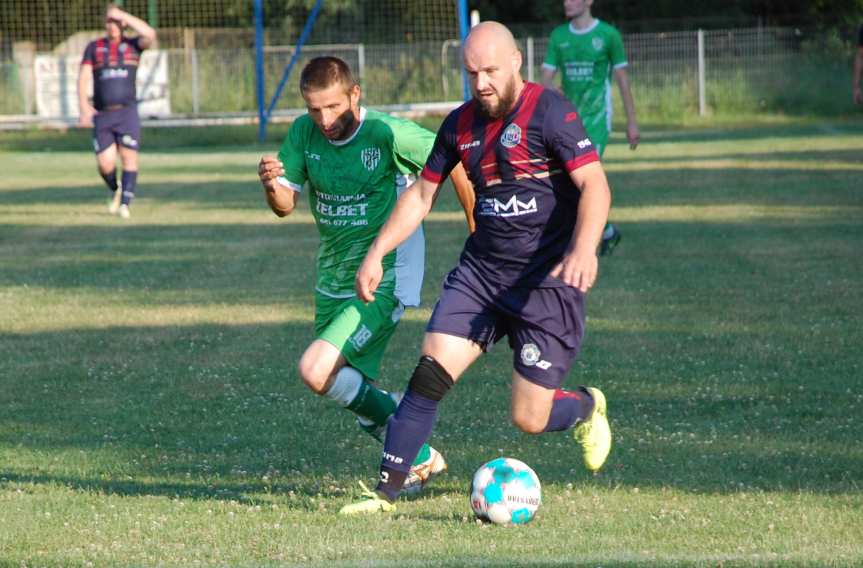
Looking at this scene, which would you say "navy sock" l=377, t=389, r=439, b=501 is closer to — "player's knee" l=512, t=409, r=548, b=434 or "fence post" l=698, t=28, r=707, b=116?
"player's knee" l=512, t=409, r=548, b=434

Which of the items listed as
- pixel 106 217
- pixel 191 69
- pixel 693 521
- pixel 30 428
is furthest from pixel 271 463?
pixel 191 69

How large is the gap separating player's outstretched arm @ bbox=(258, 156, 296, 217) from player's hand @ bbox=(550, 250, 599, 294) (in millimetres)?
1454

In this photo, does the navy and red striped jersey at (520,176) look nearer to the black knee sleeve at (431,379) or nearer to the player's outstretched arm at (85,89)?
the black knee sleeve at (431,379)

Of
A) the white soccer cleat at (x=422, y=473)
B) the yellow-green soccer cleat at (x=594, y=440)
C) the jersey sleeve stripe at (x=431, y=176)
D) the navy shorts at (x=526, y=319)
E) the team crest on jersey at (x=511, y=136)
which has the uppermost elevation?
the team crest on jersey at (x=511, y=136)

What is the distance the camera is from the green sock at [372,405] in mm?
5922

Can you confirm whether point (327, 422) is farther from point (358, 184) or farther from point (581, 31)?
point (581, 31)

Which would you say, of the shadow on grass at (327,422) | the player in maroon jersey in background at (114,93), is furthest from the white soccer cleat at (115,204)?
the shadow on grass at (327,422)

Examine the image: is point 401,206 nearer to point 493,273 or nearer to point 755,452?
point 493,273

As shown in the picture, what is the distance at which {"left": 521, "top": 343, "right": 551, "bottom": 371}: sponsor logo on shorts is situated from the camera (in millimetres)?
5473

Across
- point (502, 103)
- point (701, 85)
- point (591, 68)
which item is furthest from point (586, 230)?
point (701, 85)

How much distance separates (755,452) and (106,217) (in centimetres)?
1283

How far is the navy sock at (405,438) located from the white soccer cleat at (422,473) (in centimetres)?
28

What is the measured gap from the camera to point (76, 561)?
484 centimetres

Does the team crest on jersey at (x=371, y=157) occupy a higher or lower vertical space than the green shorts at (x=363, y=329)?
higher
